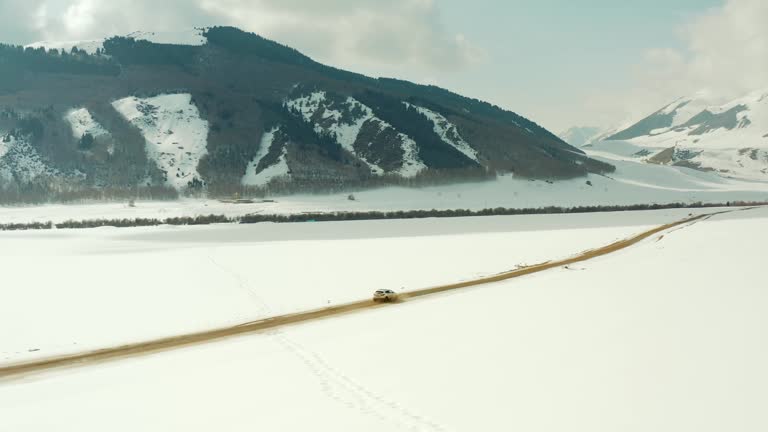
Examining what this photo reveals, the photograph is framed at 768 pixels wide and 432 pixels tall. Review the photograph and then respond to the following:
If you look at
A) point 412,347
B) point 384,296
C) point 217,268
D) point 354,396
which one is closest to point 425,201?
point 217,268

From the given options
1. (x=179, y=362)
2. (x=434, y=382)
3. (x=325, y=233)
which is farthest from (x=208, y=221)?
(x=434, y=382)

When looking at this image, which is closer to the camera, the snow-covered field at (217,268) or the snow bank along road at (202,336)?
the snow bank along road at (202,336)

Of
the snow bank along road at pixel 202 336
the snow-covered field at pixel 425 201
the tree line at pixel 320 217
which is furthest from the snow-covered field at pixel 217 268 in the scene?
the snow-covered field at pixel 425 201

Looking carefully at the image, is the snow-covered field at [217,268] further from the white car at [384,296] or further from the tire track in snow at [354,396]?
the tire track in snow at [354,396]

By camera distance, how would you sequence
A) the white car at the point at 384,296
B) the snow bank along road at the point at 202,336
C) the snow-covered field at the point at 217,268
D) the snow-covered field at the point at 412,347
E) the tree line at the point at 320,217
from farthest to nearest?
the tree line at the point at 320,217
the white car at the point at 384,296
the snow-covered field at the point at 217,268
the snow bank along road at the point at 202,336
the snow-covered field at the point at 412,347

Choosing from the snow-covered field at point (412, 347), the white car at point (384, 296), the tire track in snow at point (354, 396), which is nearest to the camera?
the tire track in snow at point (354, 396)

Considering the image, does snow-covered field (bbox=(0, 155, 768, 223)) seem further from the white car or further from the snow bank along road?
the white car

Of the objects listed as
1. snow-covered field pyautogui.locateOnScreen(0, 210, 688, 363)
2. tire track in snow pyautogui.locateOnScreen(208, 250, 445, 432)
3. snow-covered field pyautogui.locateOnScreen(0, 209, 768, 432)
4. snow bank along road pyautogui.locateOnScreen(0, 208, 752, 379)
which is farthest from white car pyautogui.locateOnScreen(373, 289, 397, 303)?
tire track in snow pyautogui.locateOnScreen(208, 250, 445, 432)

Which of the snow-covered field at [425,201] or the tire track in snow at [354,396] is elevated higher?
the snow-covered field at [425,201]

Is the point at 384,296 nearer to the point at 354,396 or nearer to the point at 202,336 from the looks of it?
the point at 202,336
